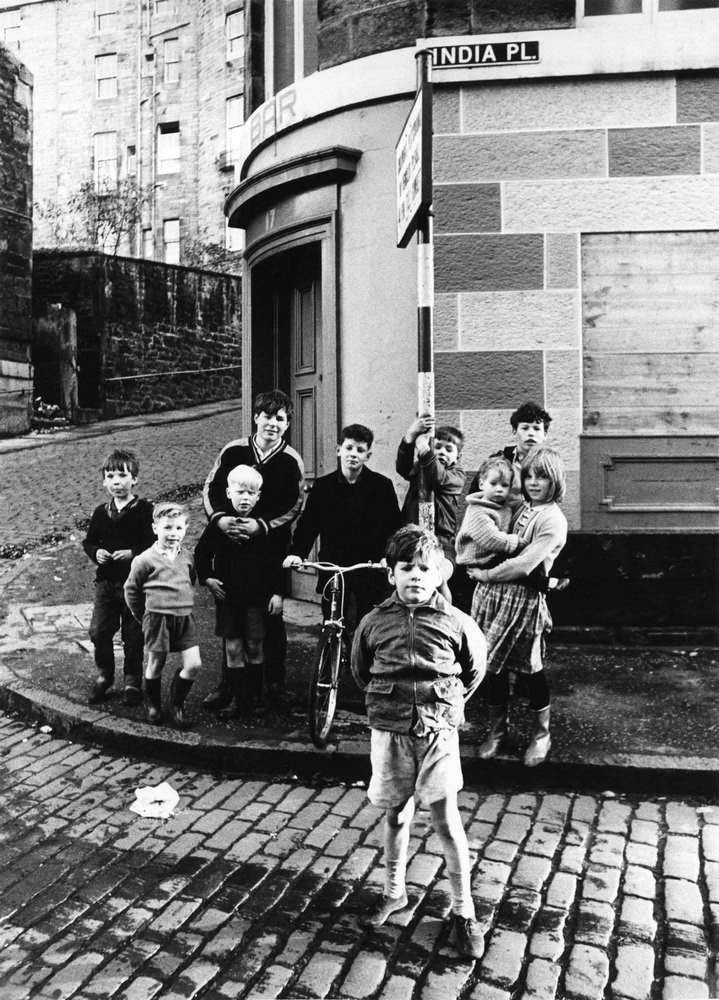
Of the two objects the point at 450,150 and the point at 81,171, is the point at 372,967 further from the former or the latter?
the point at 81,171

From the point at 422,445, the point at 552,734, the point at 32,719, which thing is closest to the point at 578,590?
the point at 552,734

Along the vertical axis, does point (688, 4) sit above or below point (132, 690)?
above

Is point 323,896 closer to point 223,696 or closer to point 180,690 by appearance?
point 180,690

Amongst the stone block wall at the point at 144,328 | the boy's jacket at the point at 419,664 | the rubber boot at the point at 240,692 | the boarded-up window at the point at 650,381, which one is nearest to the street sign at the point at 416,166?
the boy's jacket at the point at 419,664

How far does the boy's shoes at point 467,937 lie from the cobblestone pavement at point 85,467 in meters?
8.43

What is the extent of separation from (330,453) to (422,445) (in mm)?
3383

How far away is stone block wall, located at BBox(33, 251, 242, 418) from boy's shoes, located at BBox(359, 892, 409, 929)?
57.9 feet

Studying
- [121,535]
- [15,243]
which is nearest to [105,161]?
[15,243]

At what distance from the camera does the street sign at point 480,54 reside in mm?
6223

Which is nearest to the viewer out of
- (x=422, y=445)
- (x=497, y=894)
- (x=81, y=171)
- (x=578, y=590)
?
(x=497, y=894)

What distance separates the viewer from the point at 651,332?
23.2 feet

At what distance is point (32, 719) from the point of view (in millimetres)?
5582

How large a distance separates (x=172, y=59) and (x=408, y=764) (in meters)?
35.8

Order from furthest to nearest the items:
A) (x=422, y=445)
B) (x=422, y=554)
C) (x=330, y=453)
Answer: (x=330, y=453) < (x=422, y=445) < (x=422, y=554)
